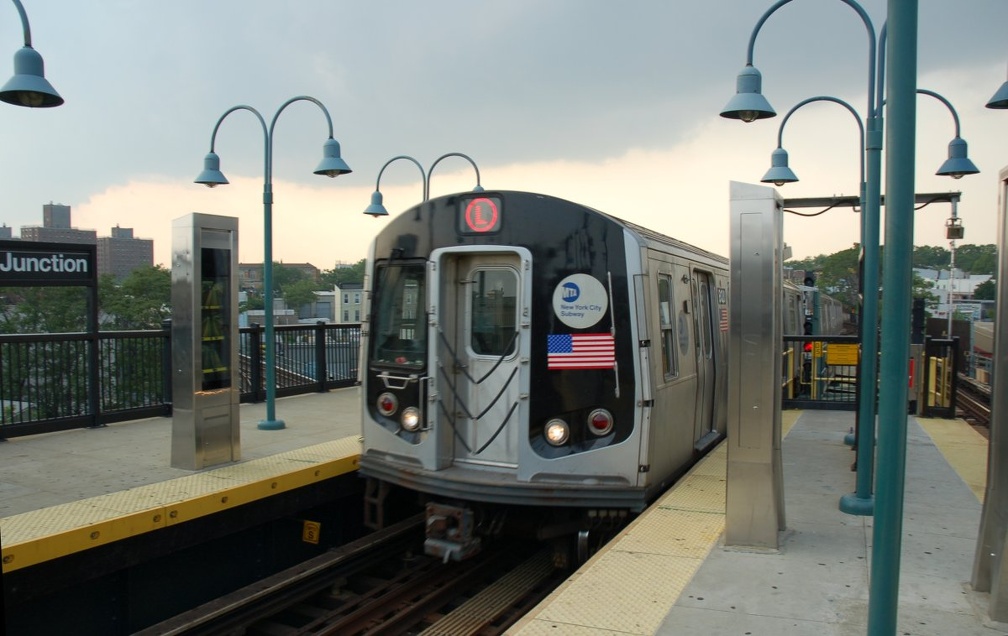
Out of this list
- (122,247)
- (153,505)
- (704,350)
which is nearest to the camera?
(153,505)

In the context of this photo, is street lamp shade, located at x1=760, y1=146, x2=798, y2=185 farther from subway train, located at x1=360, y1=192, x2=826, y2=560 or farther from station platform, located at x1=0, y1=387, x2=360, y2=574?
station platform, located at x1=0, y1=387, x2=360, y2=574

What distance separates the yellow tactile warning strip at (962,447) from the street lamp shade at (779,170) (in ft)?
14.1

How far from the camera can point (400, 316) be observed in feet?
23.5

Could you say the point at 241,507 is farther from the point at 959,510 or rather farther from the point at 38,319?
the point at 959,510

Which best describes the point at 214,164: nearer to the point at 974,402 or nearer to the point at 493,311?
the point at 493,311

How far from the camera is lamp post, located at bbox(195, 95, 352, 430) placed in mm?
10375

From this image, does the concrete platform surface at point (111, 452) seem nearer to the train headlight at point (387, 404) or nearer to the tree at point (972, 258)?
the train headlight at point (387, 404)

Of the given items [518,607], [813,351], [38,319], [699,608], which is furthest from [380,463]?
[813,351]

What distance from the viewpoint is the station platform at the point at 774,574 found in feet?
14.3

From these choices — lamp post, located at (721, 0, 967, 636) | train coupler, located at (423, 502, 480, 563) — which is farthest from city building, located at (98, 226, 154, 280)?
lamp post, located at (721, 0, 967, 636)

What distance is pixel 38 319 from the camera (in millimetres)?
10445

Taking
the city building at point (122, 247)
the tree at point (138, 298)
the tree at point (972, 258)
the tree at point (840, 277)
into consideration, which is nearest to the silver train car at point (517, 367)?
the tree at point (138, 298)

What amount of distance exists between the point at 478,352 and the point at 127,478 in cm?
368

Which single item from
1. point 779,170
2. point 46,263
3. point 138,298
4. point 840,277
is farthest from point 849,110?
point 840,277
